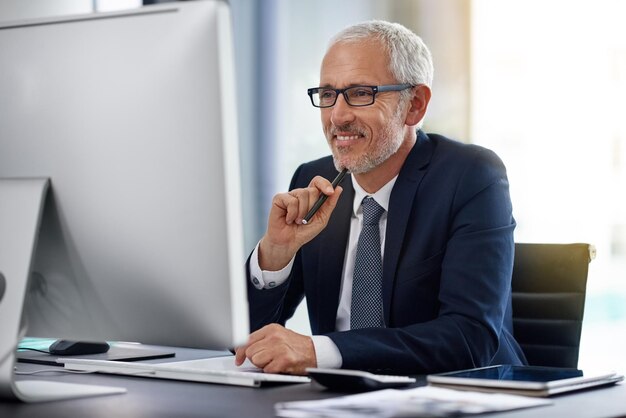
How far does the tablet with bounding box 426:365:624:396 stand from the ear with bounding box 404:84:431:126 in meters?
0.84

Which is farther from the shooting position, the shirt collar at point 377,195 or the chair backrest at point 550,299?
the shirt collar at point 377,195

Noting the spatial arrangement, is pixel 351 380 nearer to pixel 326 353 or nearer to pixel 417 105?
pixel 326 353

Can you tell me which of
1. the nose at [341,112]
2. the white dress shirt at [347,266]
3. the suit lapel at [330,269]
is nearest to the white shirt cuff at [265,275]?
the white dress shirt at [347,266]

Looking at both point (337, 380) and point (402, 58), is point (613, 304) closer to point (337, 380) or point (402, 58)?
point (402, 58)

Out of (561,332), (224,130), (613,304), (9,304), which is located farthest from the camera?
(613,304)

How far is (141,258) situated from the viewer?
1170mm

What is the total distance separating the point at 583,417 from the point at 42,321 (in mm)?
721

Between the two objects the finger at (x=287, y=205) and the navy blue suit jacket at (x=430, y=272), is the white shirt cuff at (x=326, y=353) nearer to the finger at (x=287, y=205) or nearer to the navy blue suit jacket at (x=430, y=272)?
the navy blue suit jacket at (x=430, y=272)

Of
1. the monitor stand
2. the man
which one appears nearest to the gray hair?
the man

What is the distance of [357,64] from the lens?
199 centimetres

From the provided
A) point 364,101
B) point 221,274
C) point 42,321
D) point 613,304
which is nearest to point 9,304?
point 42,321

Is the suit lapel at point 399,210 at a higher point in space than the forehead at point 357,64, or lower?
lower

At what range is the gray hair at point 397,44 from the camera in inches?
79.3

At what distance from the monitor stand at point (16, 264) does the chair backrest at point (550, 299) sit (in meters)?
1.05
